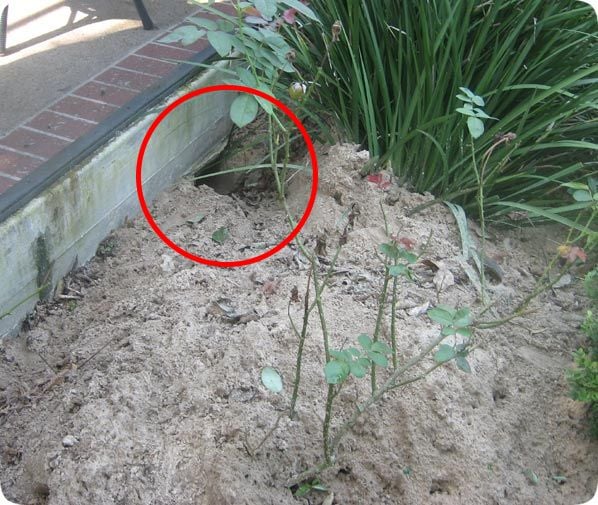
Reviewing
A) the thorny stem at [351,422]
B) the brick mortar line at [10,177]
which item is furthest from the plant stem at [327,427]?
the brick mortar line at [10,177]

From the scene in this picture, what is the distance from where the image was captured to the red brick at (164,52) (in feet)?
9.77

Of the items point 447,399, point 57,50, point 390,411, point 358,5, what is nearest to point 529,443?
point 447,399

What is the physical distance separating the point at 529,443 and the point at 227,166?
1.68 m

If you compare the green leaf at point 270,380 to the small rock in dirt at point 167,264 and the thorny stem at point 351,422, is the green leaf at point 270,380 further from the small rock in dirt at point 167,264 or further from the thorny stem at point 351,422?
the small rock in dirt at point 167,264

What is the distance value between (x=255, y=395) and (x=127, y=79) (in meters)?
1.49

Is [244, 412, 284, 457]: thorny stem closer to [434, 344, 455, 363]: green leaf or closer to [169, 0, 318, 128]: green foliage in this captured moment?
[434, 344, 455, 363]: green leaf

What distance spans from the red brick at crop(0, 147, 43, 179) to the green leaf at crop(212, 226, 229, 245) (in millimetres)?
621

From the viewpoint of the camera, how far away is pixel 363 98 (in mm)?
2592

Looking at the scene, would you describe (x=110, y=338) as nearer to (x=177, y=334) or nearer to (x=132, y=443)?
(x=177, y=334)

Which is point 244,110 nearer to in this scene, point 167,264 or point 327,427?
point 327,427

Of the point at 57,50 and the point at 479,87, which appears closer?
the point at 479,87

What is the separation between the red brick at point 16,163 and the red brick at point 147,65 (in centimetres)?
73

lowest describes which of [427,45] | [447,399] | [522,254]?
[522,254]

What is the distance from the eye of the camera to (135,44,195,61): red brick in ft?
9.77
